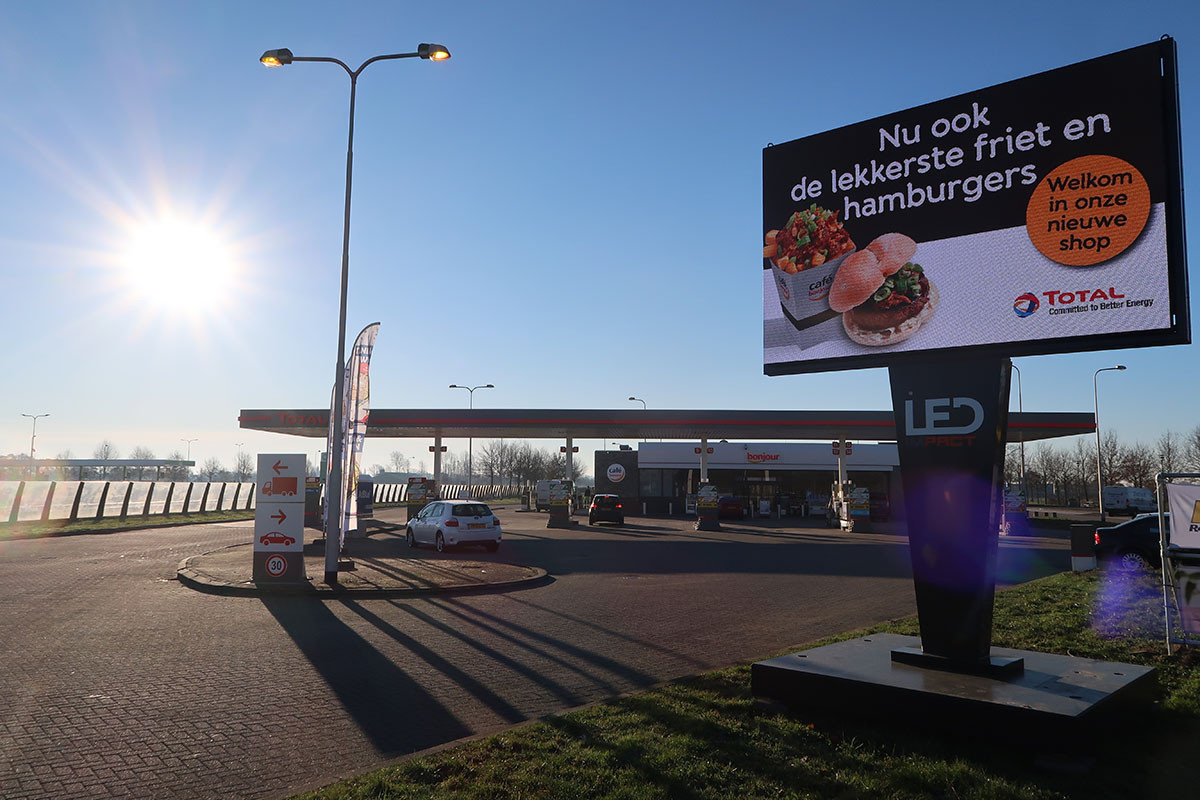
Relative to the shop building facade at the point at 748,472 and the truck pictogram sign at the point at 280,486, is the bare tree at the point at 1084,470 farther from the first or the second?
the truck pictogram sign at the point at 280,486

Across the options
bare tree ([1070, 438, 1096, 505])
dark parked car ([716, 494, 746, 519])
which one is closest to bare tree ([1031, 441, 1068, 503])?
bare tree ([1070, 438, 1096, 505])

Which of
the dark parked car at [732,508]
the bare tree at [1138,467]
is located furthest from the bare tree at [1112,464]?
the dark parked car at [732,508]

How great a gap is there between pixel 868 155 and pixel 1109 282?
102 inches

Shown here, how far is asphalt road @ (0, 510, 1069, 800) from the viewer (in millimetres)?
5691

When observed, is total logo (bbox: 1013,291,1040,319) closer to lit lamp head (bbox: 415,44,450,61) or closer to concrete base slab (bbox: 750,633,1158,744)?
concrete base slab (bbox: 750,633,1158,744)

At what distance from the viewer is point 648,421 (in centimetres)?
4597

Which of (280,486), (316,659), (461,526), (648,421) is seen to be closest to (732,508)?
(648,421)

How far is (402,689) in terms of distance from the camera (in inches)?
304

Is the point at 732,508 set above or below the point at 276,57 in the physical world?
below

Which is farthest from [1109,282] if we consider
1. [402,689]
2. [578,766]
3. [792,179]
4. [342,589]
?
[342,589]

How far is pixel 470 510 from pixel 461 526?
1.87ft

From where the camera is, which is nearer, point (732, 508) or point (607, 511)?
point (607, 511)

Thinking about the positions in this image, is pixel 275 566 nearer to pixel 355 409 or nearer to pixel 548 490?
pixel 355 409

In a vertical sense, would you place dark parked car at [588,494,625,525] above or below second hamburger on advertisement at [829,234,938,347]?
below
